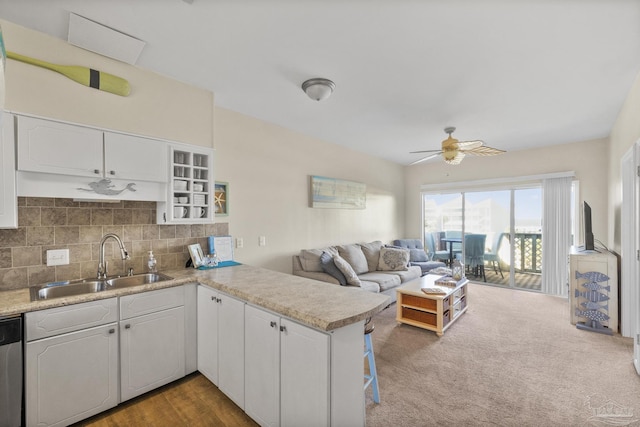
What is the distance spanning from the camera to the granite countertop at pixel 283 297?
4.66 feet

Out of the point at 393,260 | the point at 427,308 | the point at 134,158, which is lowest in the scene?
the point at 427,308

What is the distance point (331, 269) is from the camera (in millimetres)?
3725

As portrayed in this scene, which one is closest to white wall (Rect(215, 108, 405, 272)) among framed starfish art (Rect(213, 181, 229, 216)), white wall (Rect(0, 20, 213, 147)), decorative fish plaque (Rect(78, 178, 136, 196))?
framed starfish art (Rect(213, 181, 229, 216))

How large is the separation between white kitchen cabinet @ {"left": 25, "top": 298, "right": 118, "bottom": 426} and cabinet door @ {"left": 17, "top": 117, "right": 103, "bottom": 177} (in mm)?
944

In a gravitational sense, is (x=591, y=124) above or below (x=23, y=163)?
above

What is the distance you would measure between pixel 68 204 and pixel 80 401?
1.39 m

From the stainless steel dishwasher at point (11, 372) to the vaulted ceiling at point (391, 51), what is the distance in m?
1.88

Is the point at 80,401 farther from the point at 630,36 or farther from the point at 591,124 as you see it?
the point at 591,124

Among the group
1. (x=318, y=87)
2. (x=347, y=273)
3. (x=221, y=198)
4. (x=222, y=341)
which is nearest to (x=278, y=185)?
(x=221, y=198)

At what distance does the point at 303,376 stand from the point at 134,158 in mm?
2093

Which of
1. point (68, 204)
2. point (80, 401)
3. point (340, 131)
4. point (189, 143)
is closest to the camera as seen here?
point (80, 401)

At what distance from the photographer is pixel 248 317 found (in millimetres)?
1815

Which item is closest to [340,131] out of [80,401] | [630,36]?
[630,36]

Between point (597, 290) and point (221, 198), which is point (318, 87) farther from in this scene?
point (597, 290)
